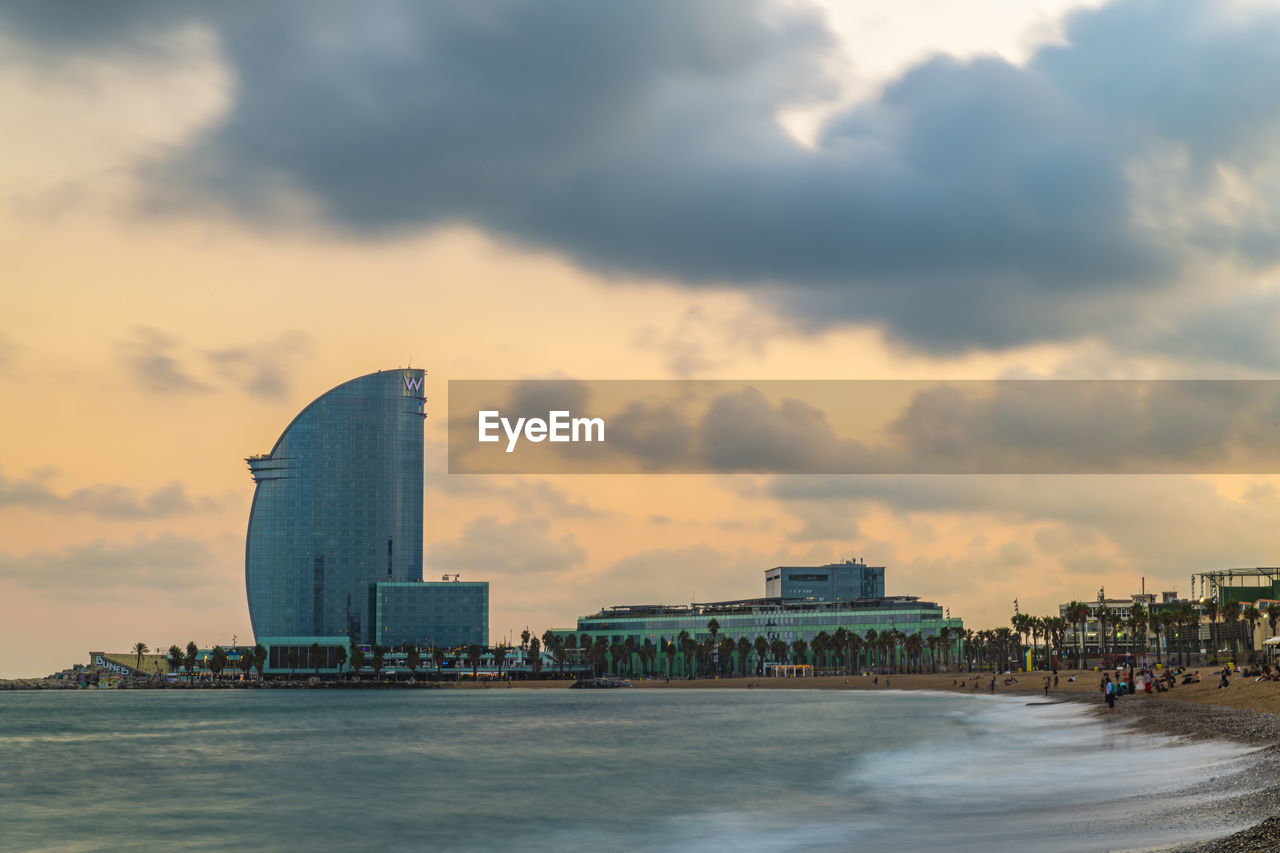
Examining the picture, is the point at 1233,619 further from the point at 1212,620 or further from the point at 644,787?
the point at 644,787

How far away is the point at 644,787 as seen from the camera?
2422 inches

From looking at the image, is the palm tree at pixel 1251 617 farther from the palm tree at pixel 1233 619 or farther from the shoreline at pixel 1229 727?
the shoreline at pixel 1229 727

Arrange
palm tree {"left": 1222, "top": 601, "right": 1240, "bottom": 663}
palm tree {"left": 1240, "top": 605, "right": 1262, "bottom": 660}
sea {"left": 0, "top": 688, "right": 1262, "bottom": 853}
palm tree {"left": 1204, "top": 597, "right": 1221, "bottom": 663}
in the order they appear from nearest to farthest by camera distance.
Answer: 1. sea {"left": 0, "top": 688, "right": 1262, "bottom": 853}
2. palm tree {"left": 1240, "top": 605, "right": 1262, "bottom": 660}
3. palm tree {"left": 1222, "top": 601, "right": 1240, "bottom": 663}
4. palm tree {"left": 1204, "top": 597, "right": 1221, "bottom": 663}

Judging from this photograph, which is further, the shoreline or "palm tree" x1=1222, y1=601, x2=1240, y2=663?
"palm tree" x1=1222, y1=601, x2=1240, y2=663

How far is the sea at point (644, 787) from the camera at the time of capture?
38906 mm

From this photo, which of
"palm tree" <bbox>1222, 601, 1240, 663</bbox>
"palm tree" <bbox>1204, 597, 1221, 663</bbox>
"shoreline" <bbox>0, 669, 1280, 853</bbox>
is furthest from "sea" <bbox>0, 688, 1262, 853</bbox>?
"palm tree" <bbox>1204, 597, 1221, 663</bbox>

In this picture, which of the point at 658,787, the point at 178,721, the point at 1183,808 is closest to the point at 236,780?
the point at 658,787

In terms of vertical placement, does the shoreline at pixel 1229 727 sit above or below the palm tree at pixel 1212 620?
above

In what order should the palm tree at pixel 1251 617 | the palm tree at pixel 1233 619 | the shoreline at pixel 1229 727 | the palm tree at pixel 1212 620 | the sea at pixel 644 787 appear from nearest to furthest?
the shoreline at pixel 1229 727 → the sea at pixel 644 787 → the palm tree at pixel 1251 617 → the palm tree at pixel 1233 619 → the palm tree at pixel 1212 620

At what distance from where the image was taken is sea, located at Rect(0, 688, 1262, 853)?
38.9 metres

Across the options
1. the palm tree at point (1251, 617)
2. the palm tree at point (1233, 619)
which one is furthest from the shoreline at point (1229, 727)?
the palm tree at point (1233, 619)

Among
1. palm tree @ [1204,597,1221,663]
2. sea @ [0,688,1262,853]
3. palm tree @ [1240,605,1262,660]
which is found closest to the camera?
sea @ [0,688,1262,853]

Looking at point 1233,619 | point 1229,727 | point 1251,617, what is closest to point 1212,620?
point 1233,619

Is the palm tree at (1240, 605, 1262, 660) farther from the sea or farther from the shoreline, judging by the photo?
the sea
